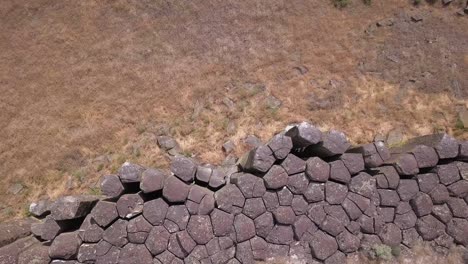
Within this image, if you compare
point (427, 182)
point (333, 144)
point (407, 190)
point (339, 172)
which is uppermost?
point (333, 144)

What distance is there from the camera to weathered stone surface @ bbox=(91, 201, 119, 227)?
24.0 feet

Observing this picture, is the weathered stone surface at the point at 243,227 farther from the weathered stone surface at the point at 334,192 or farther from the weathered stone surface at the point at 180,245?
the weathered stone surface at the point at 334,192

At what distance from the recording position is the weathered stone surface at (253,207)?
304 inches

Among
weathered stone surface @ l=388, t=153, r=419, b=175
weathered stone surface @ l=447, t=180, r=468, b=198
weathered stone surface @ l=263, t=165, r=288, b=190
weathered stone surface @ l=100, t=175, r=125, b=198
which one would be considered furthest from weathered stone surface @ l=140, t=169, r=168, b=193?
weathered stone surface @ l=447, t=180, r=468, b=198

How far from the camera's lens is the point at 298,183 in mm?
7770

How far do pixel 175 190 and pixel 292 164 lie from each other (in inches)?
83.7

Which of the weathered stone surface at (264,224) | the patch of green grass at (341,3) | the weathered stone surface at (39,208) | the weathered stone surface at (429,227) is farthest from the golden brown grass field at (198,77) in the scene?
the weathered stone surface at (264,224)

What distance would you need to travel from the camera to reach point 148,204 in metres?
7.43

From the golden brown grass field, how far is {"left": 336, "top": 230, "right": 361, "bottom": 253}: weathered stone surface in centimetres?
443

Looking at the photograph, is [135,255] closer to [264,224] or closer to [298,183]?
[264,224]

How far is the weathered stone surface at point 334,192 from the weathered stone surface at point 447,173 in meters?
1.89

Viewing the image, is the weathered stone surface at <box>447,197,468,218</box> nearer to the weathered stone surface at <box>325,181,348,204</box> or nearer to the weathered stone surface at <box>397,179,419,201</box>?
the weathered stone surface at <box>397,179,419,201</box>

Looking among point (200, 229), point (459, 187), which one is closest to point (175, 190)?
point (200, 229)

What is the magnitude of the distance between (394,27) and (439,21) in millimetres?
1474
